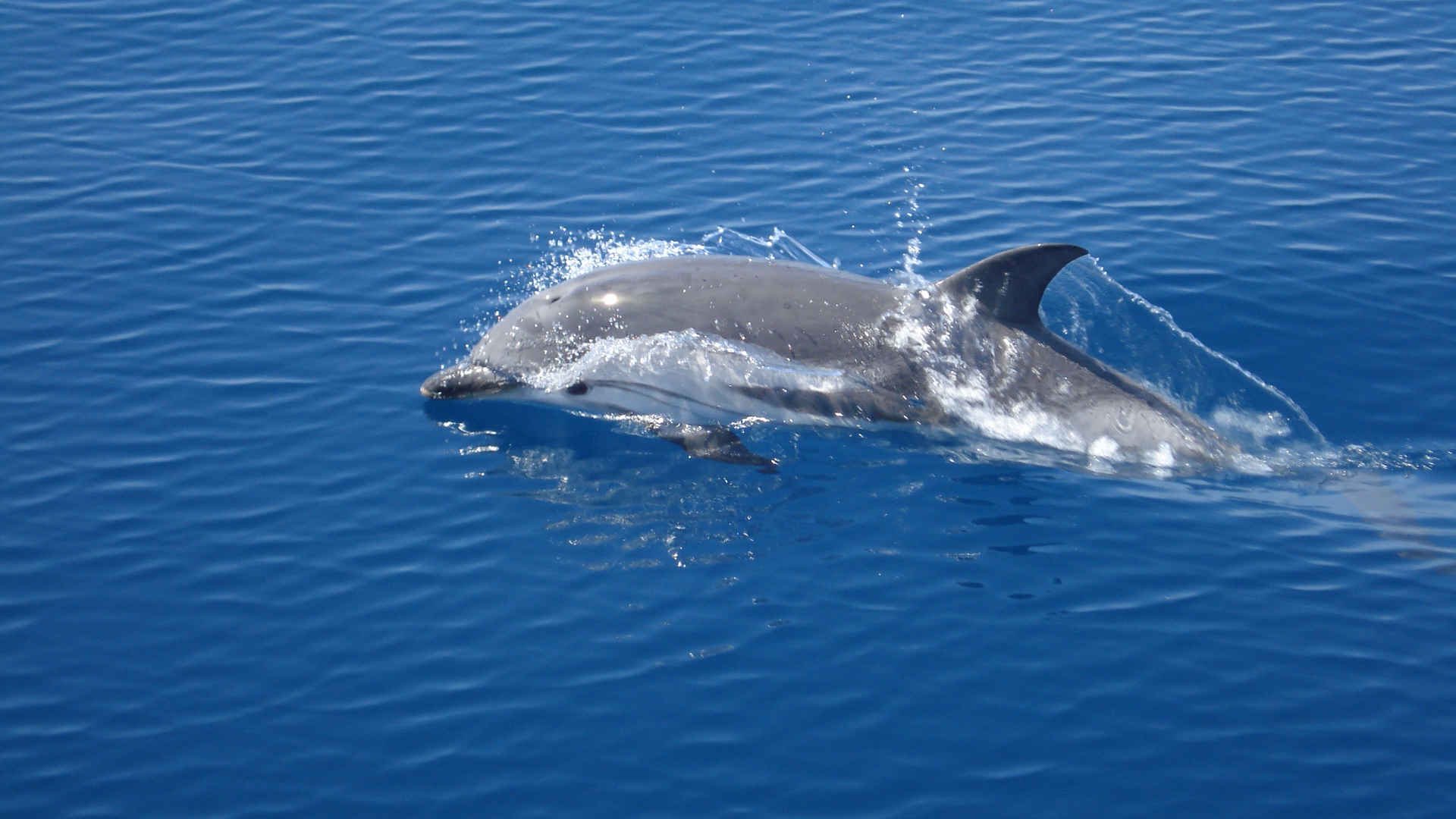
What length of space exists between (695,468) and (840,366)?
1.44 meters

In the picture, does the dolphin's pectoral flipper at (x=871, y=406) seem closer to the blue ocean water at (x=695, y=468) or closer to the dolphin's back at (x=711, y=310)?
A: the blue ocean water at (x=695, y=468)

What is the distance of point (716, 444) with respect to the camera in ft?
33.4

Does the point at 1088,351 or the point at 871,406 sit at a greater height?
the point at 1088,351

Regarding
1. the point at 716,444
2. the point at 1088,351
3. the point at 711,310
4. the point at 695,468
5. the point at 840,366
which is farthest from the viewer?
the point at 1088,351

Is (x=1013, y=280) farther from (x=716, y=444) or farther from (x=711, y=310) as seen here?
(x=716, y=444)

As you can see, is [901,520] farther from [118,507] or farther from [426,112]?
[426,112]

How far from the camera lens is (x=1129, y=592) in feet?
28.0

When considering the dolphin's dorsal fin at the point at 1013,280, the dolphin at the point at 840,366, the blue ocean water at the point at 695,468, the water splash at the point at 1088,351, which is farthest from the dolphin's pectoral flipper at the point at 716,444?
the dolphin's dorsal fin at the point at 1013,280

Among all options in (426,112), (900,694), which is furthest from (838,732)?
(426,112)

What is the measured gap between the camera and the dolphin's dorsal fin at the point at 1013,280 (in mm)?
9797

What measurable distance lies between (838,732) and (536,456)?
3.97 meters

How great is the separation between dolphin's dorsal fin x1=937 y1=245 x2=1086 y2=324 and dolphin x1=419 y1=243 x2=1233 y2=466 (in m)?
0.01

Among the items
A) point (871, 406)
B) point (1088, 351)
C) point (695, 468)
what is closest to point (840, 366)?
point (871, 406)

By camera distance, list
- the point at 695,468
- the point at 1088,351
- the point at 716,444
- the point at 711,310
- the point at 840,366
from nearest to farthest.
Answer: the point at 695,468 < the point at 716,444 < the point at 840,366 < the point at 711,310 < the point at 1088,351
